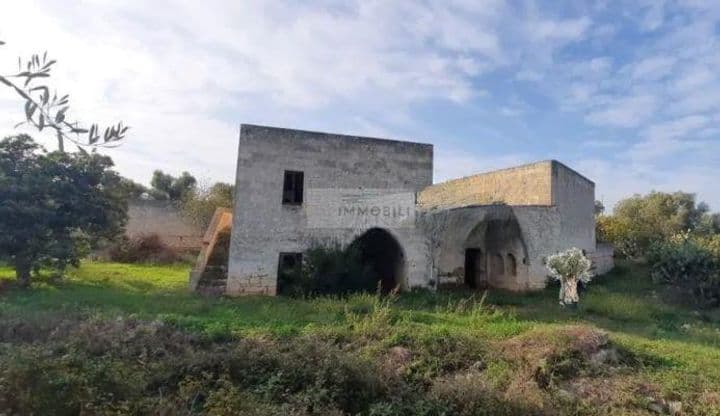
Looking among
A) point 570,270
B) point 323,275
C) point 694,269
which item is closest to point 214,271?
point 323,275

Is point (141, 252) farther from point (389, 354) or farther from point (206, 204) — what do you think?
point (389, 354)

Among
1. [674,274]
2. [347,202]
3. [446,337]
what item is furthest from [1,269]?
[674,274]

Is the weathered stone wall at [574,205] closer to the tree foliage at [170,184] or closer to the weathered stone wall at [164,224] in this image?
the weathered stone wall at [164,224]

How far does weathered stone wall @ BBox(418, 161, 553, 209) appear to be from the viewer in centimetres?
1630

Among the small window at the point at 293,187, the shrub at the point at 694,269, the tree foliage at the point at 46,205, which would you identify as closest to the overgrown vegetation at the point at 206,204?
the tree foliage at the point at 46,205

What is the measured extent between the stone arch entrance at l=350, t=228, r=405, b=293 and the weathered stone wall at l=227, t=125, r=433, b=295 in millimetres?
407

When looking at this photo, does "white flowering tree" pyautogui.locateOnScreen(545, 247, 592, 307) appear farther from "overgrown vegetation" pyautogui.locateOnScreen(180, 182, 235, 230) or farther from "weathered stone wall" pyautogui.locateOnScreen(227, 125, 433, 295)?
"overgrown vegetation" pyautogui.locateOnScreen(180, 182, 235, 230)

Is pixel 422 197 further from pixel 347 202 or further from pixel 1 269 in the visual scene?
pixel 1 269

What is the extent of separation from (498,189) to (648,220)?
44.5 feet

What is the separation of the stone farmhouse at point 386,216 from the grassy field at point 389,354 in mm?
2198

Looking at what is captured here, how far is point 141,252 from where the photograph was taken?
76.6 feet

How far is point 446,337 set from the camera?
8.27m

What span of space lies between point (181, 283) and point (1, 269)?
6811 millimetres

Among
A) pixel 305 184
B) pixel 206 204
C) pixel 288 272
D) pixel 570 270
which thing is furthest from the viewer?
pixel 206 204
